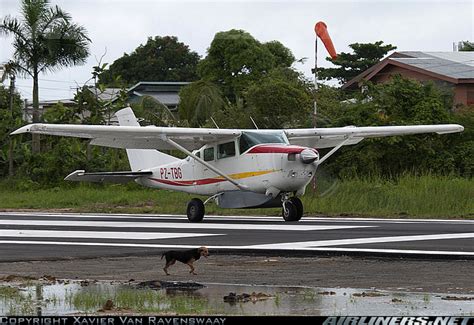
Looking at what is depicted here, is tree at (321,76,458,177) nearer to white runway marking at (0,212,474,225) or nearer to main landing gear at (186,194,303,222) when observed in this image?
white runway marking at (0,212,474,225)

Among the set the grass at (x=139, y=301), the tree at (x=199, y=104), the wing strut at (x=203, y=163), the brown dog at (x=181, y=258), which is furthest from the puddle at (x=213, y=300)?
the tree at (x=199, y=104)

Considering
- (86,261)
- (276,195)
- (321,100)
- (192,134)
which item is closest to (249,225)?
(276,195)

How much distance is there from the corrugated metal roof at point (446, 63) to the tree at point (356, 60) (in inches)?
550

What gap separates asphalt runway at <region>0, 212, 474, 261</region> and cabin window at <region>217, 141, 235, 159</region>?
1492 millimetres

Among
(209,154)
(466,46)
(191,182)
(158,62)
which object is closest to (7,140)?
(191,182)

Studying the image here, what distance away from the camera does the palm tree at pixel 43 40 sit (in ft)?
140

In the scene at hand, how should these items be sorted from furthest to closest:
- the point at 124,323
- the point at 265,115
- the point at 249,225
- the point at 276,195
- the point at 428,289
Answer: the point at 265,115, the point at 276,195, the point at 249,225, the point at 428,289, the point at 124,323

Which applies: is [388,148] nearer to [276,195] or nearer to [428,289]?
[276,195]

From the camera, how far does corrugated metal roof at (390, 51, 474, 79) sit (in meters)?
49.0

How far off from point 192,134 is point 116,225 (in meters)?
3.55

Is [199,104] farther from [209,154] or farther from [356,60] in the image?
[356,60]

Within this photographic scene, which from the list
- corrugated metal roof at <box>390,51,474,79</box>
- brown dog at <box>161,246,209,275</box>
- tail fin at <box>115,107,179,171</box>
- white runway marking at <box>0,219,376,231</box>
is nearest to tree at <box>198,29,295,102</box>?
corrugated metal roof at <box>390,51,474,79</box>

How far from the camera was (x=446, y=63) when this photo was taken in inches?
→ 2076

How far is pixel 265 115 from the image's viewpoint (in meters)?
38.7
